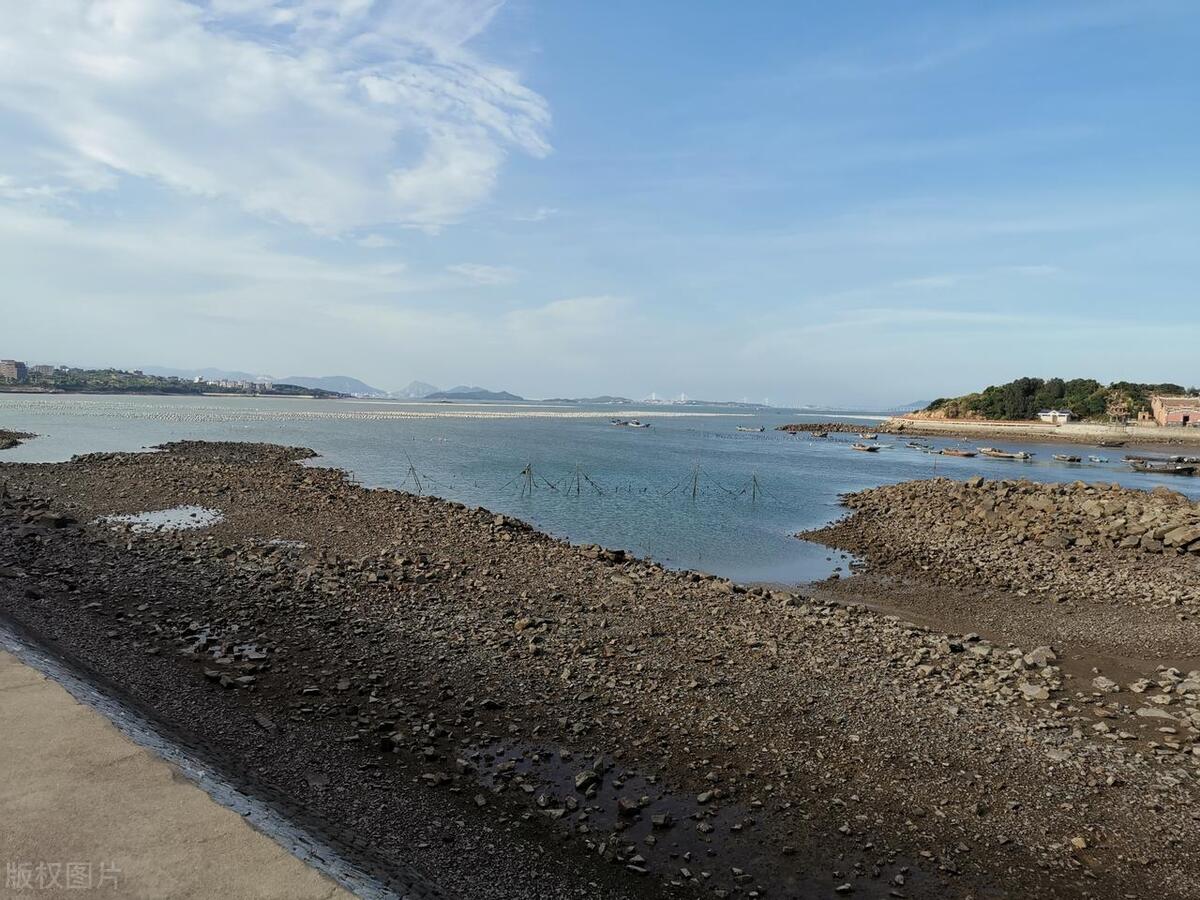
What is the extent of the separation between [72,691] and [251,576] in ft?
25.7

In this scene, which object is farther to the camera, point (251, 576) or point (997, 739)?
point (251, 576)

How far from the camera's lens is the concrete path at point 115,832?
13.4 feet

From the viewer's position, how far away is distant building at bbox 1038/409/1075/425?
107m

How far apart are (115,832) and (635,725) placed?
5759 millimetres

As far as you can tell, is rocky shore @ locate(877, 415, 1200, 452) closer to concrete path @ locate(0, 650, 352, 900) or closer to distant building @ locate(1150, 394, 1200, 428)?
distant building @ locate(1150, 394, 1200, 428)

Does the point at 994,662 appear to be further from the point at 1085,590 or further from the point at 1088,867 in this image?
the point at 1085,590

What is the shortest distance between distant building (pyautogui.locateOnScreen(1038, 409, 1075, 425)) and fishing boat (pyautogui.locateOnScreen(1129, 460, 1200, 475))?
5253 cm

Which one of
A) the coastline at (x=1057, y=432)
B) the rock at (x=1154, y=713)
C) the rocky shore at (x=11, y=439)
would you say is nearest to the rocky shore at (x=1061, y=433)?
the coastline at (x=1057, y=432)

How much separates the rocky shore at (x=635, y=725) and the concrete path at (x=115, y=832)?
1413 millimetres

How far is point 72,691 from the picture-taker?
692 cm

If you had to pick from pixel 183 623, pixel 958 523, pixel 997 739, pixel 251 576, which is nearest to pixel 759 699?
pixel 997 739

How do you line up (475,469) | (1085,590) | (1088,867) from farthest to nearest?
(475,469) → (1085,590) → (1088,867)

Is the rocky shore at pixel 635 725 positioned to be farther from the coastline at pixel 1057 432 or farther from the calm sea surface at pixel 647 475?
the coastline at pixel 1057 432

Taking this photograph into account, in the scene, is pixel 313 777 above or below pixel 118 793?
below
